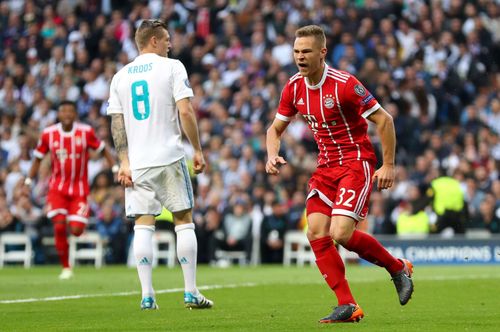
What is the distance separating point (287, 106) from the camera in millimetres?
9516

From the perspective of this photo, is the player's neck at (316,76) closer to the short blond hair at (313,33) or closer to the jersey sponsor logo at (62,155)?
the short blond hair at (313,33)

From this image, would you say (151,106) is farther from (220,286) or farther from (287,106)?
(220,286)

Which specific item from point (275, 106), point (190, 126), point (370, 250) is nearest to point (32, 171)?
point (190, 126)

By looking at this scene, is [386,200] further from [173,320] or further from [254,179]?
[173,320]

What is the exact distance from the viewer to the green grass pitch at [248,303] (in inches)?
346

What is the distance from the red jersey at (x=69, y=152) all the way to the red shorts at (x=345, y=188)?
318 inches

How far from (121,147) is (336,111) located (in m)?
2.17

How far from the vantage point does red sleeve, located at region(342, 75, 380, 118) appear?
9062mm

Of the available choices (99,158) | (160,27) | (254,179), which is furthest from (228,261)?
(160,27)

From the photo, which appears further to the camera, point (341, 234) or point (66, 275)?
point (66, 275)

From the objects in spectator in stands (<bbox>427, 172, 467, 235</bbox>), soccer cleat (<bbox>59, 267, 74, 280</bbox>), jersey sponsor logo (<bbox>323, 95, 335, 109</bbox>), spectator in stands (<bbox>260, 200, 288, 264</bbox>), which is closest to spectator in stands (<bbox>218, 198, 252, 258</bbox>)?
spectator in stands (<bbox>260, 200, 288, 264</bbox>)

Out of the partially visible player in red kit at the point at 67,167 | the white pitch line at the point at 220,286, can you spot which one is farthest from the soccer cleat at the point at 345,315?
the partially visible player in red kit at the point at 67,167

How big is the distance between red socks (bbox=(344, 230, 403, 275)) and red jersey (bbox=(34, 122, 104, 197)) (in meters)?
8.17

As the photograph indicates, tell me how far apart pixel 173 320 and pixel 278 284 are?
5985 mm
